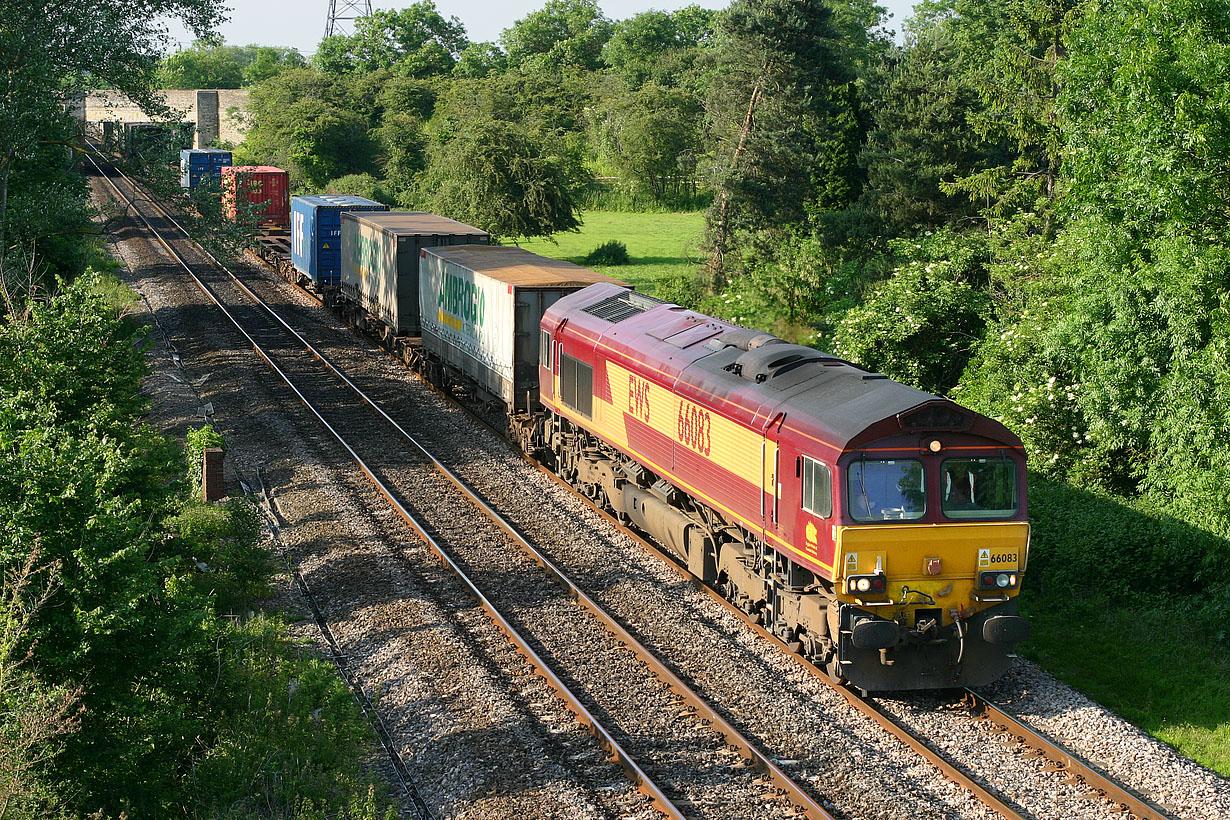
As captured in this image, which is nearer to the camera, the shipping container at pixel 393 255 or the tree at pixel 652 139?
the shipping container at pixel 393 255

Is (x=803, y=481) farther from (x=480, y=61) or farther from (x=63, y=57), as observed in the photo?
(x=480, y=61)

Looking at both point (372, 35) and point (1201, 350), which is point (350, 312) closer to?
point (1201, 350)

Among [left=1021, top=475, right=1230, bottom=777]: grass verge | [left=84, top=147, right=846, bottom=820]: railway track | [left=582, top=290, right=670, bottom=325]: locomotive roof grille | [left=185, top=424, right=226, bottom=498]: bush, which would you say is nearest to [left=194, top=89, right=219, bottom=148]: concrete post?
[left=84, top=147, right=846, bottom=820]: railway track

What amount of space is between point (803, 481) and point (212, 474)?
11.5 meters

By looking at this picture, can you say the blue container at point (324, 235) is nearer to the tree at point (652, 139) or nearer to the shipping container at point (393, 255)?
the shipping container at point (393, 255)

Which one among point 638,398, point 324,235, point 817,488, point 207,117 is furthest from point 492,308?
point 207,117

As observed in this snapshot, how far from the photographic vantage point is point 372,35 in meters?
111

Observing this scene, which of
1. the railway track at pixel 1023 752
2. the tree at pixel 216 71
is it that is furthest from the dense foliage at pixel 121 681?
the tree at pixel 216 71

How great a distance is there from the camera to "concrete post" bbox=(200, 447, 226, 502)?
19.7m

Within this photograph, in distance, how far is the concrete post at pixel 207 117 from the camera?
9744 cm

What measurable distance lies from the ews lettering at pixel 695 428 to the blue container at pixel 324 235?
24.8m

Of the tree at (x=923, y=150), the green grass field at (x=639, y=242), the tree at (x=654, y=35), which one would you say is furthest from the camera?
the tree at (x=654, y=35)

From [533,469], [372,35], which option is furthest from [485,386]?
[372,35]

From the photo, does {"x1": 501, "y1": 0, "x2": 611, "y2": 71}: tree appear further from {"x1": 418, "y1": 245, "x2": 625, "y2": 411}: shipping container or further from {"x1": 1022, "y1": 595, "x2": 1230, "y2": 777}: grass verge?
{"x1": 1022, "y1": 595, "x2": 1230, "y2": 777}: grass verge
